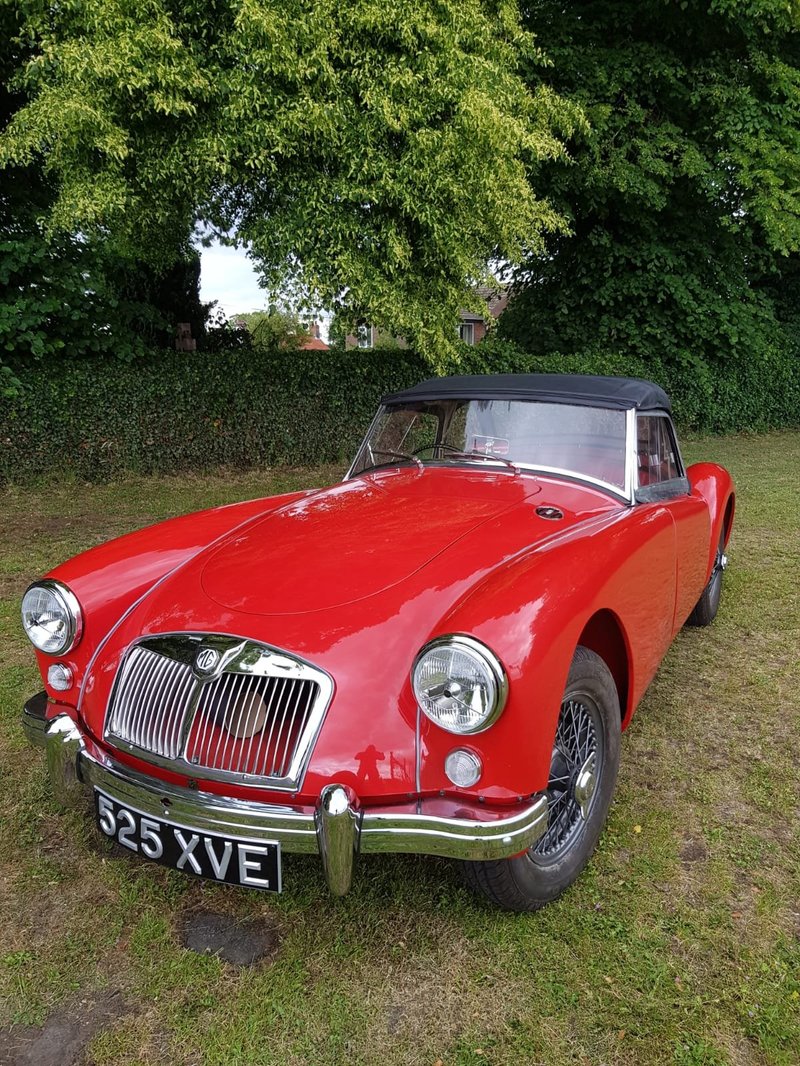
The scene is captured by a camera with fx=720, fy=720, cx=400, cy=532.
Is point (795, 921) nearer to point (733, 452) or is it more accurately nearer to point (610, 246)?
point (733, 452)

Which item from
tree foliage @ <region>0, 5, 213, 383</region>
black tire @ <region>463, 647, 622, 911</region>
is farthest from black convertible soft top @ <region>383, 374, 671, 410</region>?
tree foliage @ <region>0, 5, 213, 383</region>

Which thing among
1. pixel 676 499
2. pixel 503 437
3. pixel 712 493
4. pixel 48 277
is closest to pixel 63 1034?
pixel 503 437

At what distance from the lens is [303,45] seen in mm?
5691

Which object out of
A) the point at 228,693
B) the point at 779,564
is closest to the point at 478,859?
the point at 228,693

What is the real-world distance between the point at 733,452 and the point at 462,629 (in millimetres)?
12359

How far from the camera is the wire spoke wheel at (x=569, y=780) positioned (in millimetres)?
2271

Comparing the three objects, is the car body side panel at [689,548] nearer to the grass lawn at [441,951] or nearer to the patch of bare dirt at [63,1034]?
the grass lawn at [441,951]

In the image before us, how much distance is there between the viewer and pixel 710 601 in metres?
4.54

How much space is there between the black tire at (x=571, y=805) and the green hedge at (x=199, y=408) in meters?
7.88

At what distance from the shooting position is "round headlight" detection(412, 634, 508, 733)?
1857mm

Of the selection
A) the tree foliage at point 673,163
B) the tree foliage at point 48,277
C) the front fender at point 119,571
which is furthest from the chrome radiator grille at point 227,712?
the tree foliage at point 673,163

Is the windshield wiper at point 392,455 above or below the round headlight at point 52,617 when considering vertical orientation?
above

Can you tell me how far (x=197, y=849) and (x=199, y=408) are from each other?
26.2 feet

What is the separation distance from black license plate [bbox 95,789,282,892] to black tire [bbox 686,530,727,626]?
332 cm
